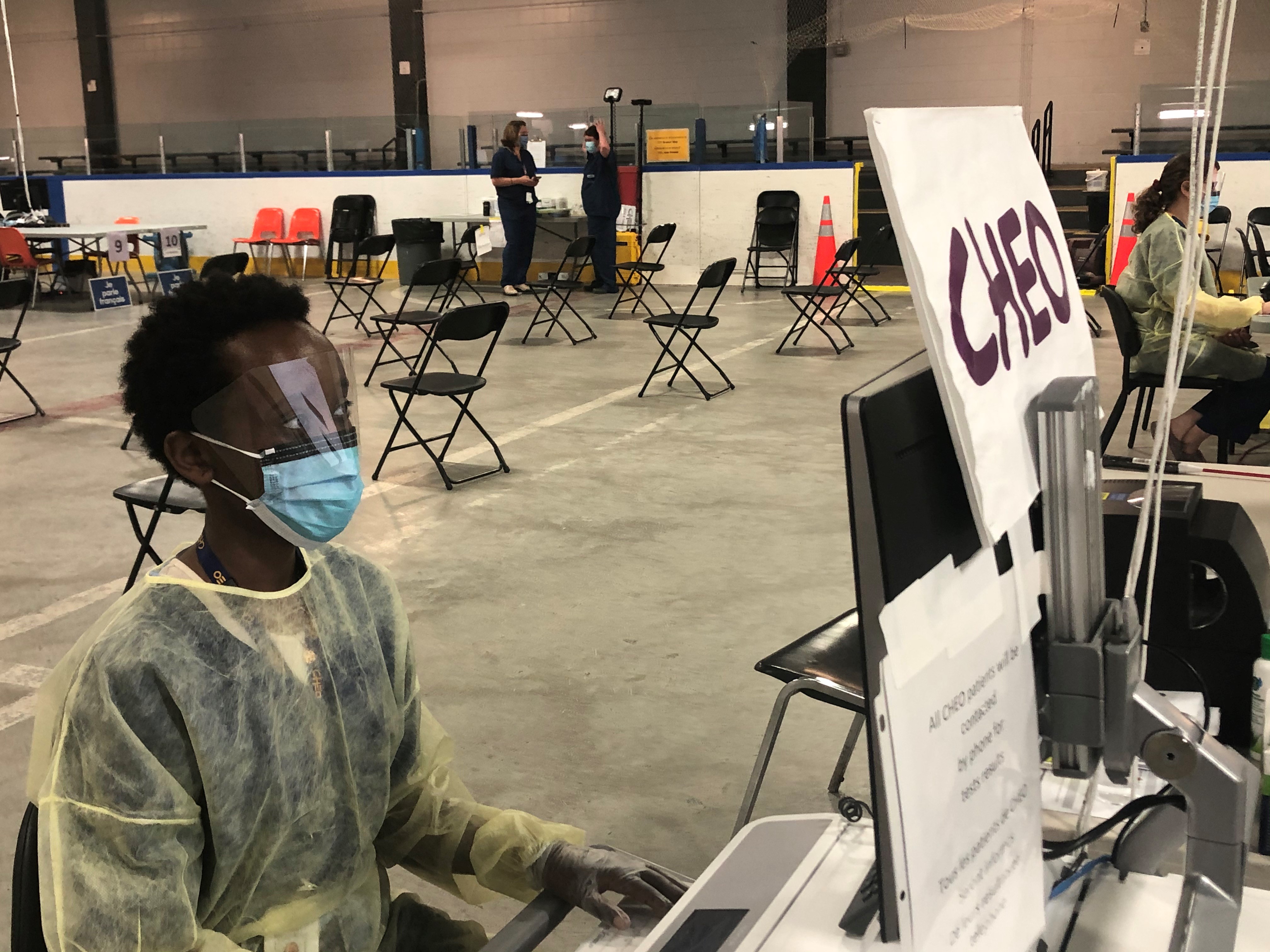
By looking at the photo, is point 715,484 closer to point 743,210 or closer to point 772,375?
point 772,375

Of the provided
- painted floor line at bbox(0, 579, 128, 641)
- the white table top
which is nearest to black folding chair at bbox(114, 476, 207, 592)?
painted floor line at bbox(0, 579, 128, 641)

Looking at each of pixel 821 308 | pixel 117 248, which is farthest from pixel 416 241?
pixel 821 308

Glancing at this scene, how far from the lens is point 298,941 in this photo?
1.20 meters

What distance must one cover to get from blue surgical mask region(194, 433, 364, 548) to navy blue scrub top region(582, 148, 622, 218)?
9972 millimetres

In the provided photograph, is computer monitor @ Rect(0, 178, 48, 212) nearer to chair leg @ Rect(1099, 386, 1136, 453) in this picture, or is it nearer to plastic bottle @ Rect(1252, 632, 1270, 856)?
chair leg @ Rect(1099, 386, 1136, 453)

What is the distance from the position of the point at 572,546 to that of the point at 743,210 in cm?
867

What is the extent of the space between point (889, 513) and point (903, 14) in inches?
624

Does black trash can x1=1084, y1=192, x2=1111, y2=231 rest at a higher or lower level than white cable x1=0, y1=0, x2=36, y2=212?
lower

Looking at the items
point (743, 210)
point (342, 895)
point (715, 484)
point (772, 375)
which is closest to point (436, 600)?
point (715, 484)

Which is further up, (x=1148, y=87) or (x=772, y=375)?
(x=1148, y=87)

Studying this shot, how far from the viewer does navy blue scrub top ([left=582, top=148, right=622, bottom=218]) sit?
11.0 m

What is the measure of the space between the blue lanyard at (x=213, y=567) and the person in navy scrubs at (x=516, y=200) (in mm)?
9387

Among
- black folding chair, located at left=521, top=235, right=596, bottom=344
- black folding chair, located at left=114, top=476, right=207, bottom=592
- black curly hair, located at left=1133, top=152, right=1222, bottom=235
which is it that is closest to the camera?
black folding chair, located at left=114, top=476, right=207, bottom=592

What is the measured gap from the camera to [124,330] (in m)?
9.93
